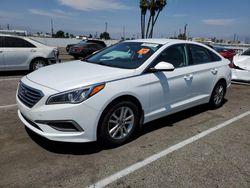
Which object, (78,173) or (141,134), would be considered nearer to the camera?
(78,173)

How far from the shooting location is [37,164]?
3.33 meters

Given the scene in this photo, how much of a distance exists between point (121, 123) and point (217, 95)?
304cm

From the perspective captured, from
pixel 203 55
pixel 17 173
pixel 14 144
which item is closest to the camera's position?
pixel 17 173

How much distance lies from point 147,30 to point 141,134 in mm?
32911

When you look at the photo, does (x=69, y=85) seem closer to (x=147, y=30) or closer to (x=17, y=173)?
(x=17, y=173)

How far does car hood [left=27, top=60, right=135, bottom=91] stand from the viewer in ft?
11.5

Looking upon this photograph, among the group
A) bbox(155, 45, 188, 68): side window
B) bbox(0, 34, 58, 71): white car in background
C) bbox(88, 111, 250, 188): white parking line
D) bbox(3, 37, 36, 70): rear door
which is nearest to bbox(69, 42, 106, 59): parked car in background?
bbox(0, 34, 58, 71): white car in background

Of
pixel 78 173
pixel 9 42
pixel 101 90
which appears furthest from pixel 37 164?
pixel 9 42

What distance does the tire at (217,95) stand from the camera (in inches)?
231

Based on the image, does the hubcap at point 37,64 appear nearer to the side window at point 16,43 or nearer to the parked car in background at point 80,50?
the side window at point 16,43

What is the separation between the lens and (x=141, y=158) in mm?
3576

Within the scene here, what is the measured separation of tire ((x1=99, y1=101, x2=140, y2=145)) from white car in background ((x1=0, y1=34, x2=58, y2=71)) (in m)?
7.25

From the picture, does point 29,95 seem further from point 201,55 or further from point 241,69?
point 241,69

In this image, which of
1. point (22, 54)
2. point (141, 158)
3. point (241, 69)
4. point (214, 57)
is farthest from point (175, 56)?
point (22, 54)
